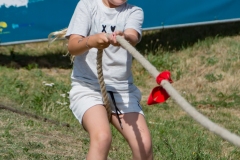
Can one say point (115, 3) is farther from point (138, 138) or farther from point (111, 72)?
point (138, 138)

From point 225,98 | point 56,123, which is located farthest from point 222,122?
point 56,123

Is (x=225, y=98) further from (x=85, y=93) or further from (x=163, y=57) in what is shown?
(x=85, y=93)

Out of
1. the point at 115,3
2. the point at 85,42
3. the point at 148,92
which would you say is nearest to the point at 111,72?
the point at 85,42

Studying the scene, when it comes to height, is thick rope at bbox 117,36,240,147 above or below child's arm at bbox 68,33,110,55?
below

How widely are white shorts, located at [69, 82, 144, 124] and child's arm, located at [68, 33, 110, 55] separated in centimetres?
28

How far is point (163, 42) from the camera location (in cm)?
980

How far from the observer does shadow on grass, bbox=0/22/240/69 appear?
951 centimetres

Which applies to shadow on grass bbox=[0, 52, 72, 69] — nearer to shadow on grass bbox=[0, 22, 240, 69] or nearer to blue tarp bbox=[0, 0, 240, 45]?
shadow on grass bbox=[0, 22, 240, 69]

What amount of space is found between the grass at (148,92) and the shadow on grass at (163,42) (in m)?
0.02

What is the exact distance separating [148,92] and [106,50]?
4.11 metres

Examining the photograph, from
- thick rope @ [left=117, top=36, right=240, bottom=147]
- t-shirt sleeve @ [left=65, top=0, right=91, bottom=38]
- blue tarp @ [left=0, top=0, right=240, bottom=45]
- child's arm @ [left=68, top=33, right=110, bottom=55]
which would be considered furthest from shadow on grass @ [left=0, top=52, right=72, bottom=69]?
thick rope @ [left=117, top=36, right=240, bottom=147]

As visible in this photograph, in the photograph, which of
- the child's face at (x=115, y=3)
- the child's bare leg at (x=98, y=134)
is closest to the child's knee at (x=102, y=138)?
the child's bare leg at (x=98, y=134)

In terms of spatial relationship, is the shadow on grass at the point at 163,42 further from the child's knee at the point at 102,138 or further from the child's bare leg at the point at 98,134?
the child's knee at the point at 102,138

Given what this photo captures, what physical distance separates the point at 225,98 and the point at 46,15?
3.08 meters
